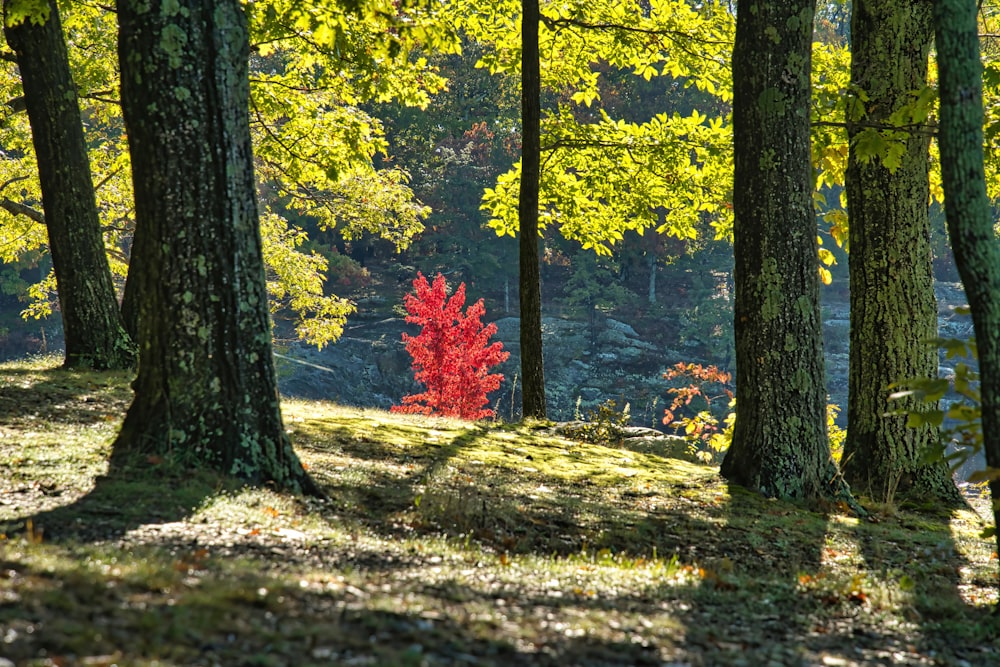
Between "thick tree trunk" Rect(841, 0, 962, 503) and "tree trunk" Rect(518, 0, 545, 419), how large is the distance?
4.50 metres

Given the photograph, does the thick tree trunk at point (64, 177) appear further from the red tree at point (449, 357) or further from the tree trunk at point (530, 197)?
the red tree at point (449, 357)

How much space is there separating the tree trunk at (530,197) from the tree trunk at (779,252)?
184 inches

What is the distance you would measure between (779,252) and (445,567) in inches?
182

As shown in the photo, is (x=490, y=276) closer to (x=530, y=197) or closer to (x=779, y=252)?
(x=530, y=197)

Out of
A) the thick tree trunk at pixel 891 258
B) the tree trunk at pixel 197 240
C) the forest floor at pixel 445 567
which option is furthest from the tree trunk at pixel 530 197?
the tree trunk at pixel 197 240

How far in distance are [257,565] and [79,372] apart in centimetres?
755

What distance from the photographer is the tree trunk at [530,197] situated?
12.0 metres

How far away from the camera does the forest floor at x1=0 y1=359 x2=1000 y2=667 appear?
9.37 ft

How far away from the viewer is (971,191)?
4.23 m

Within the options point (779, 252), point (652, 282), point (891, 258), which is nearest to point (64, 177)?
point (779, 252)

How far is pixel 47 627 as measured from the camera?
2609 millimetres

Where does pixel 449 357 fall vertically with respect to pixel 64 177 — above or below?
below

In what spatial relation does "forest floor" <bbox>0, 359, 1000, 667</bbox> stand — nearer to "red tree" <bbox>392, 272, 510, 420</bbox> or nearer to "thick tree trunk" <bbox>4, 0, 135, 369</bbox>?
"thick tree trunk" <bbox>4, 0, 135, 369</bbox>

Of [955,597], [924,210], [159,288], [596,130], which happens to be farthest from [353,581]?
Answer: [596,130]
